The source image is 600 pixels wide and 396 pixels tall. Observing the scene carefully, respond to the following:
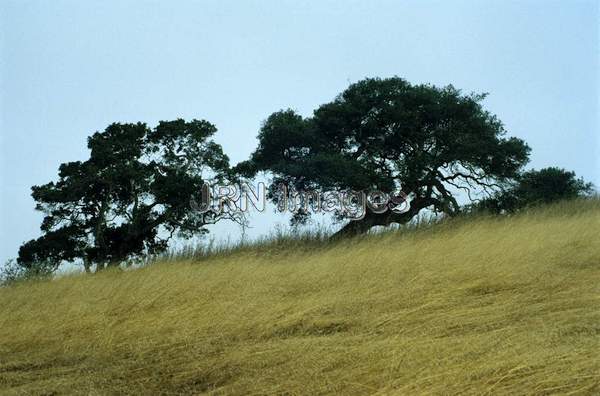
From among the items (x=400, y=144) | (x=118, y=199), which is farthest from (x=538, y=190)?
(x=118, y=199)

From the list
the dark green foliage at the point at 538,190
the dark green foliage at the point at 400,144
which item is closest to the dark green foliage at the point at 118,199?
the dark green foliage at the point at 400,144

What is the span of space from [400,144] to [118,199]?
8.08 metres

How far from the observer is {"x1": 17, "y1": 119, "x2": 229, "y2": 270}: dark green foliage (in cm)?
1477

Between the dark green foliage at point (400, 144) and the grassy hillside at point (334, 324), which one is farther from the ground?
the dark green foliage at point (400, 144)

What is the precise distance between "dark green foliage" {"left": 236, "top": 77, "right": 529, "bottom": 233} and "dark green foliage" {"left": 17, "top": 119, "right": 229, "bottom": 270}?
2028 mm

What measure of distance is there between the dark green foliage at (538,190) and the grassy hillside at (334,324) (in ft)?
21.2

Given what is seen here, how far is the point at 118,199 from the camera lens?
15133 mm

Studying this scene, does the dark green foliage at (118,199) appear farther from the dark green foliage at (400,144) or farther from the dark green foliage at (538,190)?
the dark green foliage at (538,190)

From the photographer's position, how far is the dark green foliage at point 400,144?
651 inches

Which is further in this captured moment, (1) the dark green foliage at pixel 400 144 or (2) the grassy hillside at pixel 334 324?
(1) the dark green foliage at pixel 400 144

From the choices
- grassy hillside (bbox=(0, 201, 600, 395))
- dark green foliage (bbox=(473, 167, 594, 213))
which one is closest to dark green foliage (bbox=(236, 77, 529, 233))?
dark green foliage (bbox=(473, 167, 594, 213))

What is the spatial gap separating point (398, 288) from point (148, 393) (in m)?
3.65

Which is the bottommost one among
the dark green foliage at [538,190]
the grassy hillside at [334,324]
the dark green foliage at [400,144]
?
the grassy hillside at [334,324]

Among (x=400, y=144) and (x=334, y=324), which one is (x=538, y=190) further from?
(x=334, y=324)
